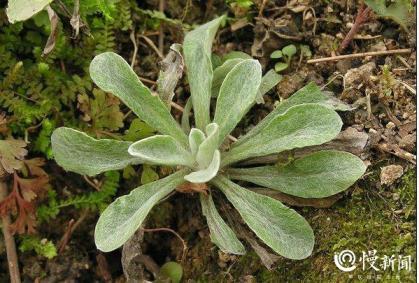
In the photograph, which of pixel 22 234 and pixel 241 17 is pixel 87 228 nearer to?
pixel 22 234

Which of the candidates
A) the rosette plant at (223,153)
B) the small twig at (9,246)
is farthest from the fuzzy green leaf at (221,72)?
the small twig at (9,246)

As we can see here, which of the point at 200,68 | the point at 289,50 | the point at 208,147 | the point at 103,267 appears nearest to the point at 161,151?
the point at 208,147

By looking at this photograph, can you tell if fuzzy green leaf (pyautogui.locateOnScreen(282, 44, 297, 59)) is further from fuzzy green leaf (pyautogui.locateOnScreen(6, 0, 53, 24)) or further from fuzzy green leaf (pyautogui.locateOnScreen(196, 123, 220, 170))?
fuzzy green leaf (pyautogui.locateOnScreen(6, 0, 53, 24))

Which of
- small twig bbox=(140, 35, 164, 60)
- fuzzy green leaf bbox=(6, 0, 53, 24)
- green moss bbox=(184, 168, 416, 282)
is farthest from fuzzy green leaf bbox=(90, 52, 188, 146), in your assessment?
green moss bbox=(184, 168, 416, 282)

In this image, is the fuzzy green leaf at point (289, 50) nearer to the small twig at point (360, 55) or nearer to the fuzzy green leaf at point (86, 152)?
the small twig at point (360, 55)

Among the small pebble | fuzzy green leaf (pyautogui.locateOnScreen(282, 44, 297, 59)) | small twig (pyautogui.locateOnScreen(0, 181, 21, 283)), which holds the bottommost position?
the small pebble

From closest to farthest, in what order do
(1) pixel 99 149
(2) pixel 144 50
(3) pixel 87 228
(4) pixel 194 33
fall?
1. (1) pixel 99 149
2. (4) pixel 194 33
3. (3) pixel 87 228
4. (2) pixel 144 50

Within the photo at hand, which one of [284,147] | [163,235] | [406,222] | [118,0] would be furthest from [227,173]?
[118,0]
